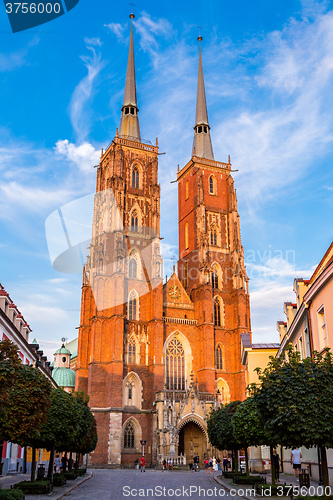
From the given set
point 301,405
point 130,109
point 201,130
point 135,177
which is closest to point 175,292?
point 135,177

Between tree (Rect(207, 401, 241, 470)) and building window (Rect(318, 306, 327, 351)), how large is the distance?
8.85 m

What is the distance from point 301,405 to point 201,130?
215 feet

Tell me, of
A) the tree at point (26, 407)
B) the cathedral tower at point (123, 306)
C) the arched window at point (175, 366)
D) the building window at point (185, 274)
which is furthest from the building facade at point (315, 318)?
the building window at point (185, 274)

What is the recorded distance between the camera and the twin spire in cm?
7188

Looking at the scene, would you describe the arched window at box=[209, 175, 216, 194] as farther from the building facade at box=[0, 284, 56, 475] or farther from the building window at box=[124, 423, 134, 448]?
the building facade at box=[0, 284, 56, 475]

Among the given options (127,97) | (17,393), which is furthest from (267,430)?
(127,97)

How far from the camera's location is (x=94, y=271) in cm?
5825

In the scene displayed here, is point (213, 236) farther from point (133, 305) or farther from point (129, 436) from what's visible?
point (129, 436)

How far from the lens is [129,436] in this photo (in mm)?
53062

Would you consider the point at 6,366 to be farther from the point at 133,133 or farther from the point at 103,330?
the point at 133,133

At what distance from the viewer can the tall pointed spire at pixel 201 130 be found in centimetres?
7456

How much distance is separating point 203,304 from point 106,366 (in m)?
13.7

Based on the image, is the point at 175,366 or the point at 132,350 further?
the point at 175,366

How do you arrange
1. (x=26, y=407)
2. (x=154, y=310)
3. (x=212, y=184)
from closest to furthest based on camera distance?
(x=26, y=407) < (x=154, y=310) < (x=212, y=184)
